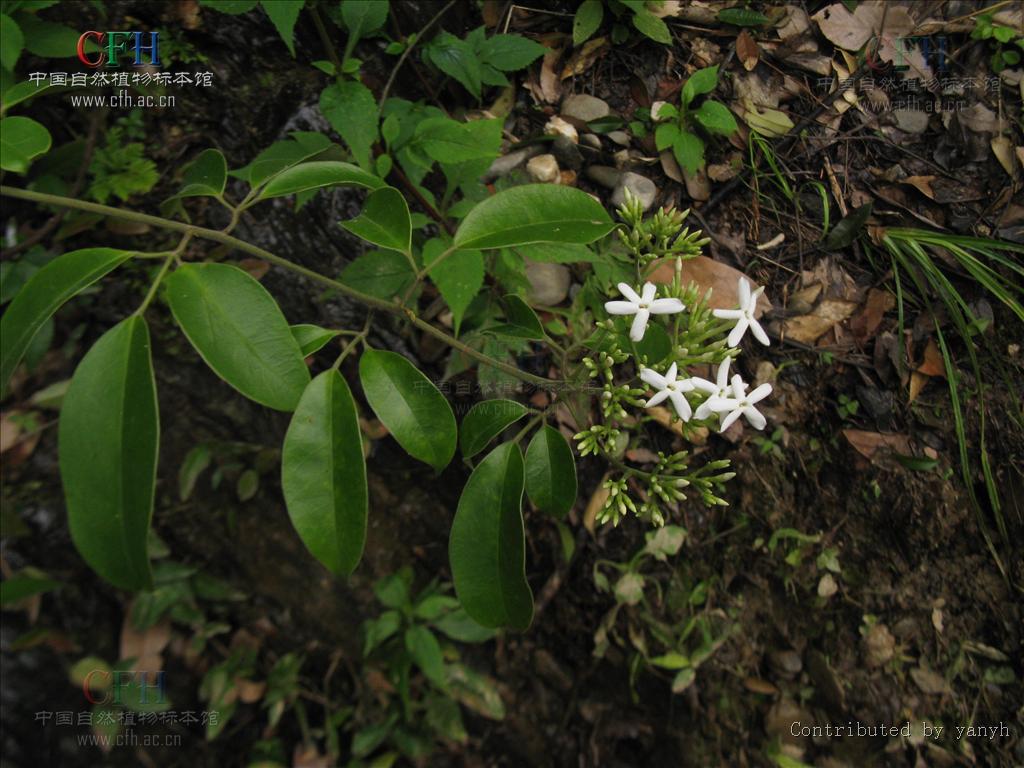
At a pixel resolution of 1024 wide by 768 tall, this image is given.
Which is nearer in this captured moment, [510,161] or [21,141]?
[21,141]

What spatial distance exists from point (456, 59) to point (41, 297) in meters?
1.28

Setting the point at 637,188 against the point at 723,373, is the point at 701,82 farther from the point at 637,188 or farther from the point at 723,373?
the point at 723,373

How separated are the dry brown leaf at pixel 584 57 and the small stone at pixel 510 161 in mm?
318

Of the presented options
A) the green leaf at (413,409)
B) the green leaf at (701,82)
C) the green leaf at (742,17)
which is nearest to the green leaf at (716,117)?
the green leaf at (701,82)

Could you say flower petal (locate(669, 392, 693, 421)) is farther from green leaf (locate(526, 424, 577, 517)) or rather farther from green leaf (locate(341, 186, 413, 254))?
green leaf (locate(341, 186, 413, 254))


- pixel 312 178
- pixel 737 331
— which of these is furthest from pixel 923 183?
pixel 312 178

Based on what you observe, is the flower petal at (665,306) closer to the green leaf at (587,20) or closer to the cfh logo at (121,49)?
the green leaf at (587,20)

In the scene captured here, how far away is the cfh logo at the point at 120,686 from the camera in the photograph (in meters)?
2.19

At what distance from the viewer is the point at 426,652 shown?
2105mm

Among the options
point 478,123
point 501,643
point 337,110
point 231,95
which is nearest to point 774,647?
point 501,643

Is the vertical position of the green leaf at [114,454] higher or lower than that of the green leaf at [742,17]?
lower

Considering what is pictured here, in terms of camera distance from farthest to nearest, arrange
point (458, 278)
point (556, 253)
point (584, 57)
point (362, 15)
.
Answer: point (584, 57)
point (362, 15)
point (556, 253)
point (458, 278)

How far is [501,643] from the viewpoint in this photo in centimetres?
221

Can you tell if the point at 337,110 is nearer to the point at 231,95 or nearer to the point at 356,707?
the point at 231,95
